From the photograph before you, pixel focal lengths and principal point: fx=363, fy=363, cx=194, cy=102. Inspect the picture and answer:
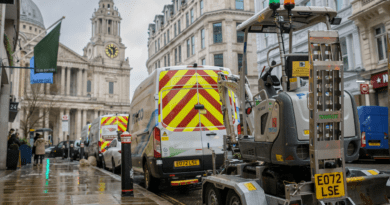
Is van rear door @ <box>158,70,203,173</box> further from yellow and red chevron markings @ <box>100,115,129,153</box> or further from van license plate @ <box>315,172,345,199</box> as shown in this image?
yellow and red chevron markings @ <box>100,115,129,153</box>

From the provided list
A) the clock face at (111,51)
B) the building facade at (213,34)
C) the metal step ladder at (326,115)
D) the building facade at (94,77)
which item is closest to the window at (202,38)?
the building facade at (213,34)

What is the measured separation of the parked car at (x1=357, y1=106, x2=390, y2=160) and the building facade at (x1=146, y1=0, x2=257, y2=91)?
2421 centimetres

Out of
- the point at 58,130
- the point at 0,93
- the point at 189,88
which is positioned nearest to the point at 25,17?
the point at 58,130

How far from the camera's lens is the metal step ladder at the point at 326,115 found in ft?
11.2

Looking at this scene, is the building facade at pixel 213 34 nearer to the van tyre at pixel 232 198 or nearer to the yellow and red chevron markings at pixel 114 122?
the yellow and red chevron markings at pixel 114 122

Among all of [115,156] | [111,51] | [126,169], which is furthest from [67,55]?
[126,169]

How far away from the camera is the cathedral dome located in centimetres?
10091

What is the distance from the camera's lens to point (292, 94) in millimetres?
3809

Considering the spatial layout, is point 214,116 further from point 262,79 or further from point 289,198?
point 289,198

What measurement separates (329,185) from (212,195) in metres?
1.75

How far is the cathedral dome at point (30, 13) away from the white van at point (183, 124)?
105 m

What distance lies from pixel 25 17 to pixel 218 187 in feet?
362

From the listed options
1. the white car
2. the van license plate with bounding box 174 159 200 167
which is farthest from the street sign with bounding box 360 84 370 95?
the van license plate with bounding box 174 159 200 167

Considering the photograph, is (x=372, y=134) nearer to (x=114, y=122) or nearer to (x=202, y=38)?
(x=114, y=122)
